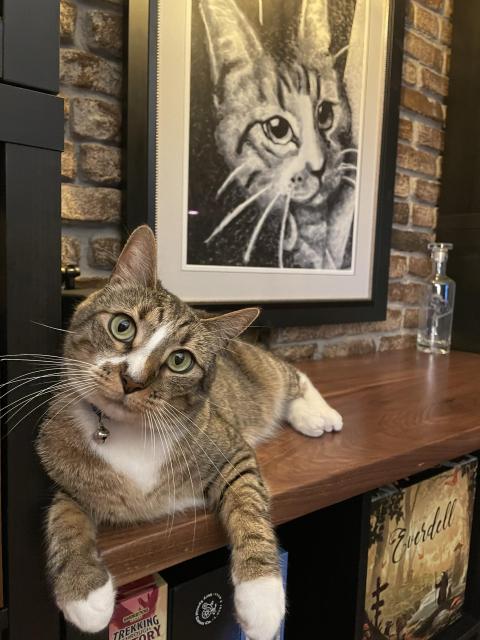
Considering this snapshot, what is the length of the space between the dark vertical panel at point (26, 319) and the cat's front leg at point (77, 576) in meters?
0.02

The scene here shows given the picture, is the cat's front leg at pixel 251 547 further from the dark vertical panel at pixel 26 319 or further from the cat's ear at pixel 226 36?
the cat's ear at pixel 226 36

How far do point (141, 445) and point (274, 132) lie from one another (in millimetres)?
923

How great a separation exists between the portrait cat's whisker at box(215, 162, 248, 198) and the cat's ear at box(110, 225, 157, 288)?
0.56 meters

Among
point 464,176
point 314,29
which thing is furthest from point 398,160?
point 314,29

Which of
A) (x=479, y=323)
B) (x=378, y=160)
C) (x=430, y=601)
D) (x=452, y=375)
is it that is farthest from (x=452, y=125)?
(x=430, y=601)

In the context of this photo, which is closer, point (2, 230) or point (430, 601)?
point (2, 230)

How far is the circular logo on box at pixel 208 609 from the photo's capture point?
74 centimetres

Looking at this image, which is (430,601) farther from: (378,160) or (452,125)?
(452,125)

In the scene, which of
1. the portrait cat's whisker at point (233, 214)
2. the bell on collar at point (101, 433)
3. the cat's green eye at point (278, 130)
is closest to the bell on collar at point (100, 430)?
the bell on collar at point (101, 433)

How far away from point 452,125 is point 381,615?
5.05 feet

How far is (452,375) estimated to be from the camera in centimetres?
141

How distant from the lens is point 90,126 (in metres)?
1.02

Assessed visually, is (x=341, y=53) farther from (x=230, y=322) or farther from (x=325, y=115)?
(x=230, y=322)

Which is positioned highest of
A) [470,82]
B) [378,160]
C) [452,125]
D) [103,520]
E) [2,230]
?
[470,82]
